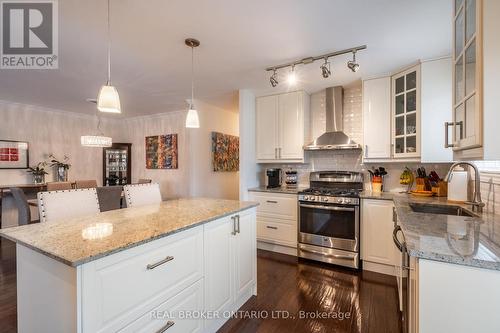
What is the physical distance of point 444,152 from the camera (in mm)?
2363

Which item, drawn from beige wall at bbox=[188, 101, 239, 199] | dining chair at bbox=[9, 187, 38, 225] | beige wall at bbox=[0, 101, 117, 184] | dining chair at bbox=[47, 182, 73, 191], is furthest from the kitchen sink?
beige wall at bbox=[0, 101, 117, 184]

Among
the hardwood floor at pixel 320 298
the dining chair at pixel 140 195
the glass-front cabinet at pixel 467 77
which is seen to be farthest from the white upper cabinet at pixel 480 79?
the dining chair at pixel 140 195

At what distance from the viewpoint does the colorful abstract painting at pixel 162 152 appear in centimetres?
470

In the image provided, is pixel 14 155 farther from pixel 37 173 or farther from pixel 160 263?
pixel 160 263

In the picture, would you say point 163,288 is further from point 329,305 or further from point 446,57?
point 446,57

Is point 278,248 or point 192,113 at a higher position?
point 192,113

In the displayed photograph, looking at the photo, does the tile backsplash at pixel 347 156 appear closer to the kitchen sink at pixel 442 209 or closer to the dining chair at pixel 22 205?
the kitchen sink at pixel 442 209

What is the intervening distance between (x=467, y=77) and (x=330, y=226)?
6.74 feet

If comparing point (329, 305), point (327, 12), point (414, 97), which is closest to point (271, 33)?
point (327, 12)

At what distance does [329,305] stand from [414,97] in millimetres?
2377

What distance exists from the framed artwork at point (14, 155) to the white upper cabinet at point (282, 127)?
431 centimetres

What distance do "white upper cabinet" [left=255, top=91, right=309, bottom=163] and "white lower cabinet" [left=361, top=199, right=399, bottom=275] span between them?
1.16 m

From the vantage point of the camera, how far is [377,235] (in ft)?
8.55

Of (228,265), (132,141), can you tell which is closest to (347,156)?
(228,265)
